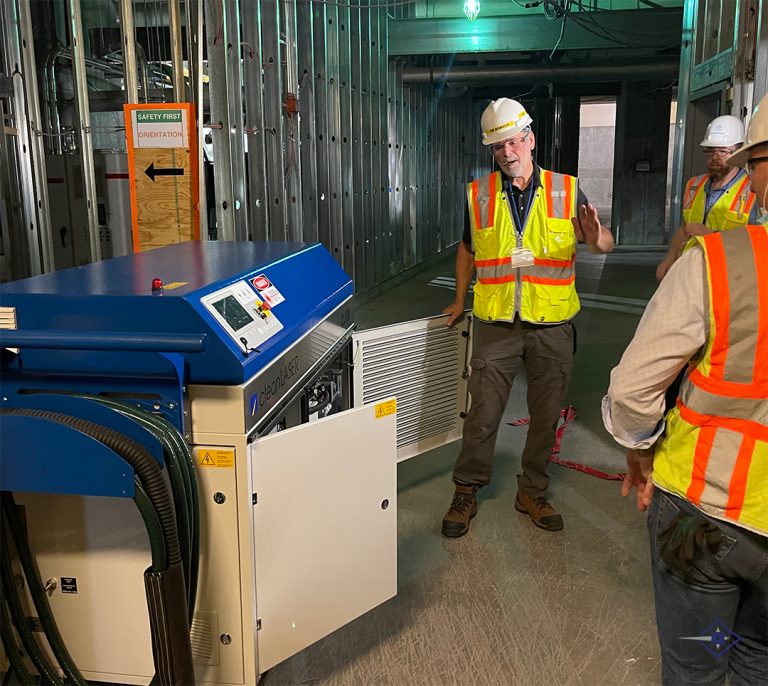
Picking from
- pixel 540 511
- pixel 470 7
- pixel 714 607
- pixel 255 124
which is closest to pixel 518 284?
pixel 540 511

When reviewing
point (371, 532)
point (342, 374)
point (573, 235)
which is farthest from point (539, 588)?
point (573, 235)

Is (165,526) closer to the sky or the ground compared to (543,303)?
closer to the ground

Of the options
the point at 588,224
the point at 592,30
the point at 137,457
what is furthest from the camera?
the point at 592,30

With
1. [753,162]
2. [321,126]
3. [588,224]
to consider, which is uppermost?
[321,126]

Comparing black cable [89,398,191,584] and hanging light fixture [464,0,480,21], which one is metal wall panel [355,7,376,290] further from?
black cable [89,398,191,584]

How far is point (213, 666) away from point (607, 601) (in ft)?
3.98

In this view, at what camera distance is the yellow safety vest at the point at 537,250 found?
Answer: 2512 mm

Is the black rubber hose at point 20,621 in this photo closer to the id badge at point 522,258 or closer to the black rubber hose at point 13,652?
the black rubber hose at point 13,652

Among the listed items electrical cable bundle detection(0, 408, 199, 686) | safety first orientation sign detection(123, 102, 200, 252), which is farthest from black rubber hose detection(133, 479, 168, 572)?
safety first orientation sign detection(123, 102, 200, 252)

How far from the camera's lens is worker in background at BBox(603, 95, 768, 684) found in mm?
1068

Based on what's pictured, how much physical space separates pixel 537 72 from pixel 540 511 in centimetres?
731

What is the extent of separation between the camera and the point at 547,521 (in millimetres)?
2662

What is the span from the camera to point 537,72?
876 cm

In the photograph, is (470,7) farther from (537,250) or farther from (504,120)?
(537,250)
